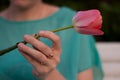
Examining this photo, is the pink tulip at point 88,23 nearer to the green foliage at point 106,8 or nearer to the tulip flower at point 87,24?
the tulip flower at point 87,24

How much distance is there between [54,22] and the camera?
164cm

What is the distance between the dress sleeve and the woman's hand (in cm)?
54

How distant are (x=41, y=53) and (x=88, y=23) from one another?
158 mm

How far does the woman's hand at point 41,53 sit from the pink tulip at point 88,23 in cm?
10

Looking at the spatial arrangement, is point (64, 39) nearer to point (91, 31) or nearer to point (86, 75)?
point (86, 75)

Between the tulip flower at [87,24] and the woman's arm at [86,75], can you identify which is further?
the woman's arm at [86,75]

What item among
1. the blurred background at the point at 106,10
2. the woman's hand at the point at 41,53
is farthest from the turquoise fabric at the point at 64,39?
the blurred background at the point at 106,10

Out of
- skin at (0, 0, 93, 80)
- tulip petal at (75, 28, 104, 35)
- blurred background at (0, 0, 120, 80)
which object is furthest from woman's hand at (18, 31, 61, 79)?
blurred background at (0, 0, 120, 80)

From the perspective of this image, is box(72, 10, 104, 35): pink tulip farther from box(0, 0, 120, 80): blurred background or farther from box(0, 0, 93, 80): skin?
box(0, 0, 120, 80): blurred background

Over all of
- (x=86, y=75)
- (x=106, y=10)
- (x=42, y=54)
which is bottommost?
(x=86, y=75)

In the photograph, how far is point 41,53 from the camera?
0.99m

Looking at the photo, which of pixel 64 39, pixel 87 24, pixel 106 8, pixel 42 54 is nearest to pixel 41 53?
pixel 42 54

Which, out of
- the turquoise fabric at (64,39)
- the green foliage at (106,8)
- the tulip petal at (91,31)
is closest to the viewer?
the tulip petal at (91,31)

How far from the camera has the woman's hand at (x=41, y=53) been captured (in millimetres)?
958
